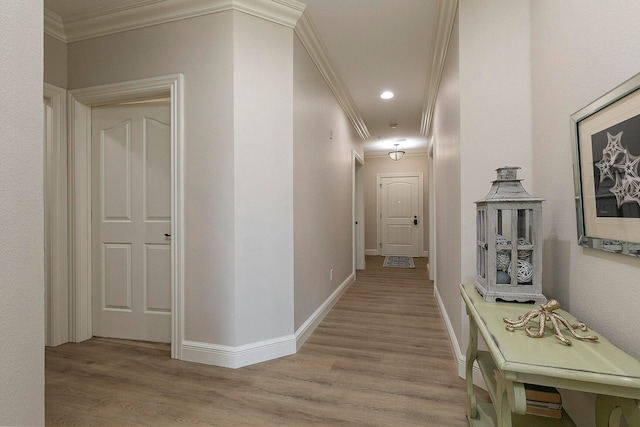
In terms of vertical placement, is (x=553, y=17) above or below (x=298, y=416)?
above

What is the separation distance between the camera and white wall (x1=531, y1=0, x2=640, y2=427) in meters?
1.03

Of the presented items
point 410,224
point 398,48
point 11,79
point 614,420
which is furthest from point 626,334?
point 410,224

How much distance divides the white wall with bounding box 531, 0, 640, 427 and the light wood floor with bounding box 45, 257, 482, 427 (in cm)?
78

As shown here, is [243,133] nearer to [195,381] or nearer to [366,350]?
[195,381]

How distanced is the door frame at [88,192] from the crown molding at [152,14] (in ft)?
1.44

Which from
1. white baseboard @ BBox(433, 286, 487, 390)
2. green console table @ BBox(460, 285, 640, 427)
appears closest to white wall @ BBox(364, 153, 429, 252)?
white baseboard @ BBox(433, 286, 487, 390)

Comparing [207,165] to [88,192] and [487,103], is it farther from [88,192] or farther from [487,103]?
[487,103]

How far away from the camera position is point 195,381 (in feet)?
6.40

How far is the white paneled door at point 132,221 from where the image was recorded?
8.15ft

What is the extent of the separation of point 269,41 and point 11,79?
5.51ft

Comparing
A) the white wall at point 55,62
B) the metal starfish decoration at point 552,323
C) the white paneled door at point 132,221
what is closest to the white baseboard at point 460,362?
the metal starfish decoration at point 552,323

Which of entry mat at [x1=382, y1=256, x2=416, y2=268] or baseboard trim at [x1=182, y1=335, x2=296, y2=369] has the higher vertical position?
baseboard trim at [x1=182, y1=335, x2=296, y2=369]

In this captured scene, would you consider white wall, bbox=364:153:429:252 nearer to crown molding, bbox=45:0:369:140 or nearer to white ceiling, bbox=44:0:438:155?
white ceiling, bbox=44:0:438:155

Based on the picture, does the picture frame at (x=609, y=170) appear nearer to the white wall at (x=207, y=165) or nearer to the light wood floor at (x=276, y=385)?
the light wood floor at (x=276, y=385)
